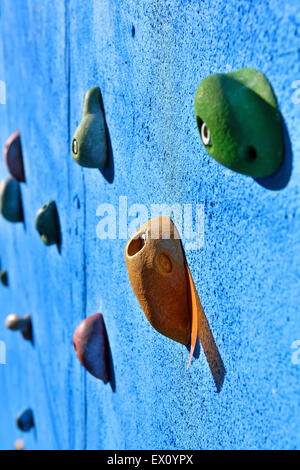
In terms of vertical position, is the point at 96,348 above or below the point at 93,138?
below

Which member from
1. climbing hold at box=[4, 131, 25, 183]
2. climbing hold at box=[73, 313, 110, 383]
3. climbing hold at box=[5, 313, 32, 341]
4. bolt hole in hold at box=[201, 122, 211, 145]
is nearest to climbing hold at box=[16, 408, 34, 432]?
climbing hold at box=[5, 313, 32, 341]

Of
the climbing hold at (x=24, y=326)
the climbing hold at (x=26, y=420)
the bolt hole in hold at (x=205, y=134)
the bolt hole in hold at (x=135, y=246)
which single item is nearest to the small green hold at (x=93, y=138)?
the bolt hole in hold at (x=135, y=246)

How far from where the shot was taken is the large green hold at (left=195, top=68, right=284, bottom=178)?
411 mm

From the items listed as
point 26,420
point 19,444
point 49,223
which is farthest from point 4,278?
point 49,223

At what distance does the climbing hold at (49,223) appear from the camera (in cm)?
123

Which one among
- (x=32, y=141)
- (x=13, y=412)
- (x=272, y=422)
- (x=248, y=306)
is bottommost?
(x=13, y=412)

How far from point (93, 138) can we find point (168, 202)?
0.24m

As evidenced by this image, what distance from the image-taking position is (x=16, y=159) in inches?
64.6

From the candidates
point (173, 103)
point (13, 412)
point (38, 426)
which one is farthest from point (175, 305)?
point (13, 412)

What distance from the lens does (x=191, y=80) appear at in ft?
1.80

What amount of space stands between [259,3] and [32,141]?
113 centimetres

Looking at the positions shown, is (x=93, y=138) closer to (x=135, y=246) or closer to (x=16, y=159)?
(x=135, y=246)

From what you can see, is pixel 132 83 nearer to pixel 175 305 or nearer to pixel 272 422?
pixel 175 305

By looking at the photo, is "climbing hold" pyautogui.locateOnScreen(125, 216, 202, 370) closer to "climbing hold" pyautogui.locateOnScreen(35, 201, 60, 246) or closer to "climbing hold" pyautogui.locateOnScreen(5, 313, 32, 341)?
"climbing hold" pyautogui.locateOnScreen(35, 201, 60, 246)
